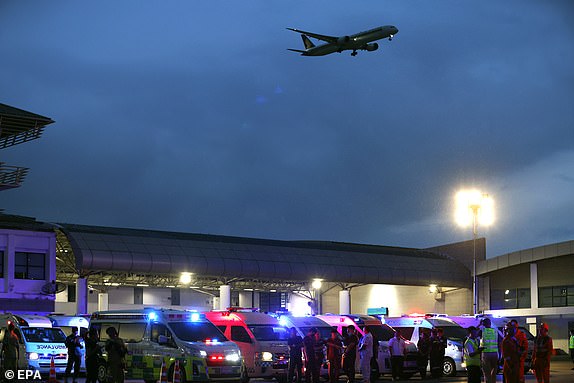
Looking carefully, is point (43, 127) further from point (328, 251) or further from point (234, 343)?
point (234, 343)

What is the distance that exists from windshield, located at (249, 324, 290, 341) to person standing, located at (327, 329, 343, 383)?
1974 mm

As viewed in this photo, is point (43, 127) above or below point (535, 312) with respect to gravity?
above

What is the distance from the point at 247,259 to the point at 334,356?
2594cm

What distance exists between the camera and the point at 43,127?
2020 inches

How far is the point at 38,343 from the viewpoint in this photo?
98.2 feet

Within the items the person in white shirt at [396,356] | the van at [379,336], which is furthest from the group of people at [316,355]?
the person in white shirt at [396,356]

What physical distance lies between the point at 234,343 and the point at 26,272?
25305 mm

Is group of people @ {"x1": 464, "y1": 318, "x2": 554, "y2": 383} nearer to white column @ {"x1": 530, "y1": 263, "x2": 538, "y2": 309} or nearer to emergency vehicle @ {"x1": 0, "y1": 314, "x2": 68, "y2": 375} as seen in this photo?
emergency vehicle @ {"x1": 0, "y1": 314, "x2": 68, "y2": 375}

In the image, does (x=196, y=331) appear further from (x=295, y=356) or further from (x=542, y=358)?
(x=542, y=358)

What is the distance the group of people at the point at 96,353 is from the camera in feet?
67.9

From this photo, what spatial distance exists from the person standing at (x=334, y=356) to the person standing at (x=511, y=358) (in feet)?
19.6

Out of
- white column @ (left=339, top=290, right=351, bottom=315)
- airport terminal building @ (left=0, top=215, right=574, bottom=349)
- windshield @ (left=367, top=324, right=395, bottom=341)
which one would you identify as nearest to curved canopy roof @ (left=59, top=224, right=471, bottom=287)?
airport terminal building @ (left=0, top=215, right=574, bottom=349)

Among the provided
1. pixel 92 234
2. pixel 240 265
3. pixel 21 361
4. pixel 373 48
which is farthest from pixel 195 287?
pixel 21 361

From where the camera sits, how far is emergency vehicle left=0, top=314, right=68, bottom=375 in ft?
96.2
